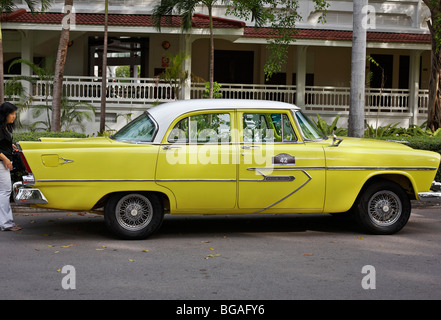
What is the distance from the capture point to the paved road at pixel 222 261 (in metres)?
6.18

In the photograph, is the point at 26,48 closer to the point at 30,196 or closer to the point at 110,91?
the point at 110,91

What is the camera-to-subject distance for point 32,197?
828cm

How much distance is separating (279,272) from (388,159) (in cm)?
288

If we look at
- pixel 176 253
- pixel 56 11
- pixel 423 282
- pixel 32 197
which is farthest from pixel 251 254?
pixel 56 11

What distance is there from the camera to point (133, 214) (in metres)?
8.58

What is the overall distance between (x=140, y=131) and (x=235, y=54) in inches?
701

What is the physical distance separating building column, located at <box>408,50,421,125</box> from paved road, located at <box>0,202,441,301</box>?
14.7 meters

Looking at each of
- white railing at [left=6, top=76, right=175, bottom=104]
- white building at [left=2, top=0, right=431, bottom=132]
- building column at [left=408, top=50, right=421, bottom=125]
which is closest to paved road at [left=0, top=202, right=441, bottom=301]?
white railing at [left=6, top=76, right=175, bottom=104]

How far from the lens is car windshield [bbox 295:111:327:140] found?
29.7ft

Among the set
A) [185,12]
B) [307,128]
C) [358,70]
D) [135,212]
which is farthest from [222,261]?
[185,12]

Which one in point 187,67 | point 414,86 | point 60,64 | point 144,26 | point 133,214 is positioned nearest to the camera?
point 133,214

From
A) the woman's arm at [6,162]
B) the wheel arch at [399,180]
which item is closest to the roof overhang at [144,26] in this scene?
the woman's arm at [6,162]

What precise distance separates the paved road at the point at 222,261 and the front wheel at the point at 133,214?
14cm

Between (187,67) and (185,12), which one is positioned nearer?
(185,12)
